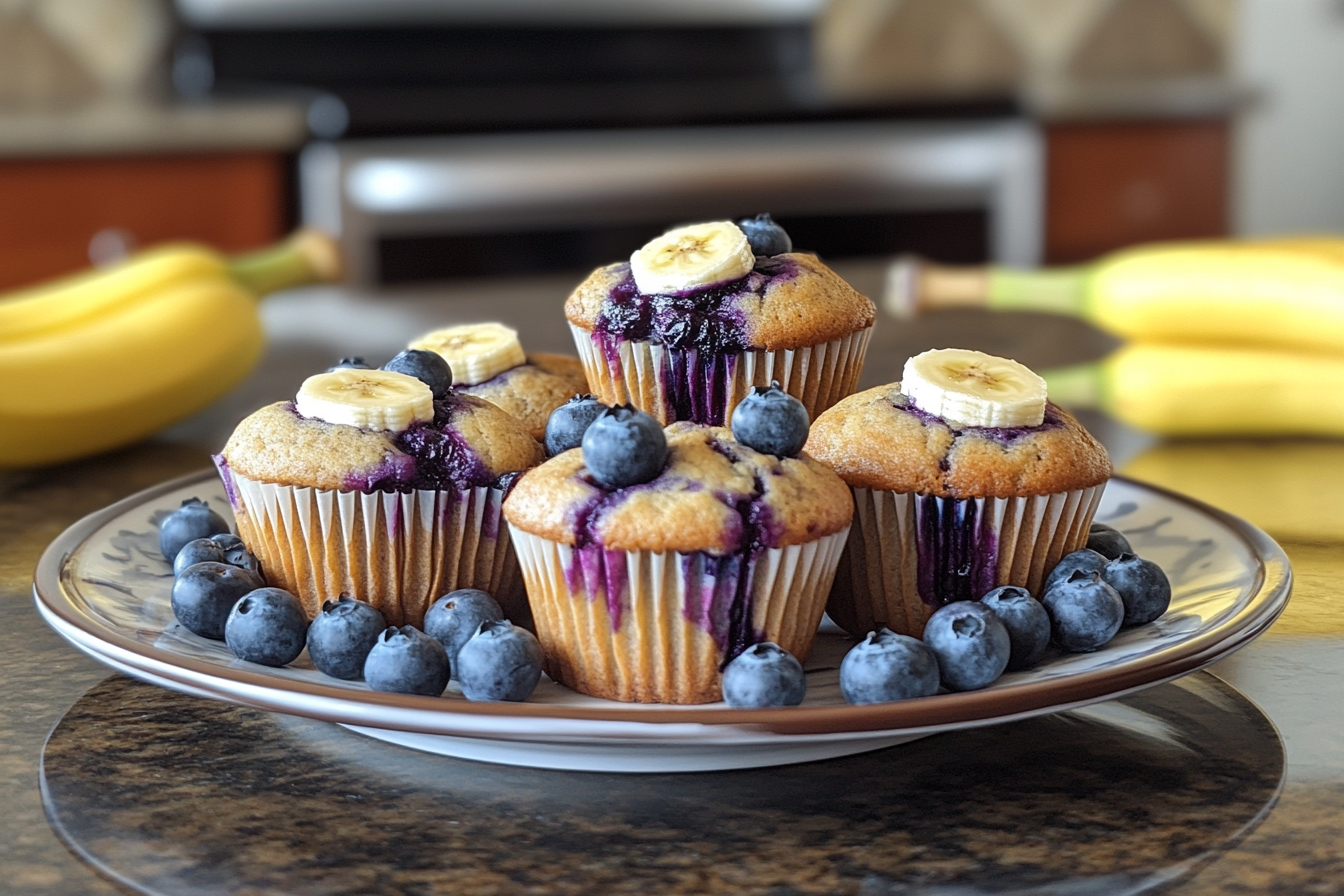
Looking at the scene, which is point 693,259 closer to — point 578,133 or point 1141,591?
point 1141,591

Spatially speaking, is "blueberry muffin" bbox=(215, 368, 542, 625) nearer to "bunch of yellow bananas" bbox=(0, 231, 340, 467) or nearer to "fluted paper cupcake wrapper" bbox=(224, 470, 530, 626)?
"fluted paper cupcake wrapper" bbox=(224, 470, 530, 626)

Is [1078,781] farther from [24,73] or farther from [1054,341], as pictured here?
[24,73]

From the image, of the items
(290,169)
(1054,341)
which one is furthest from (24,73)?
(1054,341)

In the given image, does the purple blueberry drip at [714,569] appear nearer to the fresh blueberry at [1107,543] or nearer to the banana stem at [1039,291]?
the fresh blueberry at [1107,543]

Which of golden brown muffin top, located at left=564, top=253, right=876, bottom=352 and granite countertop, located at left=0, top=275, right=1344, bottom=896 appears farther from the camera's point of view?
golden brown muffin top, located at left=564, top=253, right=876, bottom=352

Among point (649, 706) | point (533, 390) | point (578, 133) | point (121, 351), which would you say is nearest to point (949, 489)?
point (649, 706)

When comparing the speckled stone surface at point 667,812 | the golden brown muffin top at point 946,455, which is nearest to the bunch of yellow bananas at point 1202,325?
the golden brown muffin top at point 946,455

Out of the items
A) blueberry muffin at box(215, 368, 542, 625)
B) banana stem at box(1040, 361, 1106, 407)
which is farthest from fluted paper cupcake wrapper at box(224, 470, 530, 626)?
banana stem at box(1040, 361, 1106, 407)
